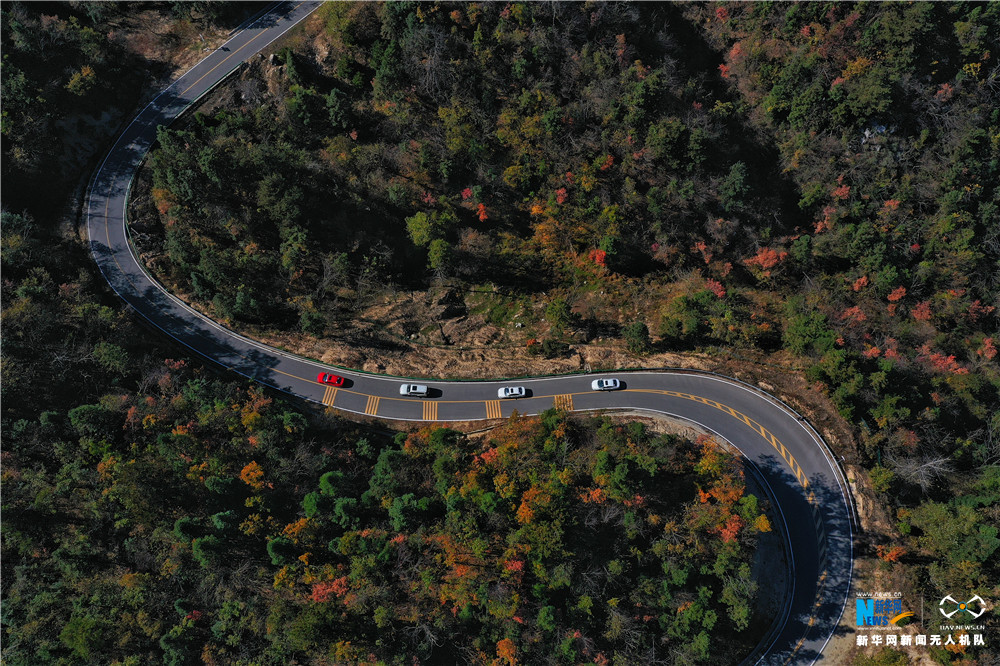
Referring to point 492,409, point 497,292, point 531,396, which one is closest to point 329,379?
point 492,409

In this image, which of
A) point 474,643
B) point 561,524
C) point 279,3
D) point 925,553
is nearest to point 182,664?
point 474,643

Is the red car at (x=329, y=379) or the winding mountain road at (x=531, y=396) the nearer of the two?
the winding mountain road at (x=531, y=396)

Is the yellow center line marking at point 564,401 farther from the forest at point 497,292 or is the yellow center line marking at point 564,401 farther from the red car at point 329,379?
the red car at point 329,379

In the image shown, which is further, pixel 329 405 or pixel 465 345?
pixel 465 345

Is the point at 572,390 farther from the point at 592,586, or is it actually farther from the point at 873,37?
the point at 873,37

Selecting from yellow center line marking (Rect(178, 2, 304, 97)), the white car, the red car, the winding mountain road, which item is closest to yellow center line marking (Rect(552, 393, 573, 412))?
the winding mountain road

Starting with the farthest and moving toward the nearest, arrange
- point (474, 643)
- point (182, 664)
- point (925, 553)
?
1. point (925, 553)
2. point (474, 643)
3. point (182, 664)

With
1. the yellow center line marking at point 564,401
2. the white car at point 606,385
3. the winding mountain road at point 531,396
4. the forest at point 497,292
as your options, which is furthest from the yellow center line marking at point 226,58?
the white car at point 606,385
